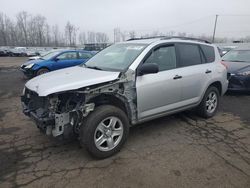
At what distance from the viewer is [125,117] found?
135 inches

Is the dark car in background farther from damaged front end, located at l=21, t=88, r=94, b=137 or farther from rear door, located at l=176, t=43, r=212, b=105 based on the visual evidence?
damaged front end, located at l=21, t=88, r=94, b=137

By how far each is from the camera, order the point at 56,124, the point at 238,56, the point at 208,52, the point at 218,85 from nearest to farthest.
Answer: the point at 56,124, the point at 208,52, the point at 218,85, the point at 238,56

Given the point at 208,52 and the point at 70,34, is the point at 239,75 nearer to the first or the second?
the point at 208,52

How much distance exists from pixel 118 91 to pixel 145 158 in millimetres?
1114

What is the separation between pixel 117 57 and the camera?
4.12 metres

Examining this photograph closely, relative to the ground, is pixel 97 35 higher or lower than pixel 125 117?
higher

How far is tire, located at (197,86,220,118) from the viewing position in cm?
488

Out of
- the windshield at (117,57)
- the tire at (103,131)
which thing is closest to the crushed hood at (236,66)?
the windshield at (117,57)

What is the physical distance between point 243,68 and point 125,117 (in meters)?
5.55

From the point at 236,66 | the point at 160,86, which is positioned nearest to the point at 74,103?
the point at 160,86

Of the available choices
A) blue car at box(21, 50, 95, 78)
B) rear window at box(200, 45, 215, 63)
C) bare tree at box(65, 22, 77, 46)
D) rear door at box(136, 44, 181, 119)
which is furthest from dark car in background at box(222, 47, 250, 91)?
bare tree at box(65, 22, 77, 46)

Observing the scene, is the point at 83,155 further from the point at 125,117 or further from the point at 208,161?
the point at 208,161

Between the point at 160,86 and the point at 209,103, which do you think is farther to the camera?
the point at 209,103

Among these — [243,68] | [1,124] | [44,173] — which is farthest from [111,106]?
[243,68]
